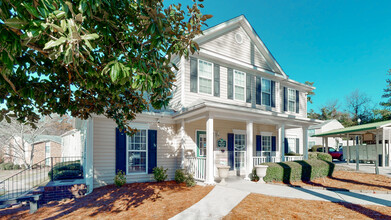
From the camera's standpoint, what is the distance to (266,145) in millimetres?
12672

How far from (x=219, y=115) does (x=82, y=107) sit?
16.2ft

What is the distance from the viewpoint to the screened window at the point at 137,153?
28.6 feet

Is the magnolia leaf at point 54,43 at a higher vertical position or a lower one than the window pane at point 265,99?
lower

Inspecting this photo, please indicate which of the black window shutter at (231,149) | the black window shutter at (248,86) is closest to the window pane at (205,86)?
the black window shutter at (248,86)

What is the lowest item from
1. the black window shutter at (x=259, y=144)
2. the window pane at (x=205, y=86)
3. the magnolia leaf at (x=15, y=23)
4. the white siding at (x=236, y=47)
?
the black window shutter at (x=259, y=144)

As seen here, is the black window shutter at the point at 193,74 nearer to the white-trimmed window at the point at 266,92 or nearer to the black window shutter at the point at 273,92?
the white-trimmed window at the point at 266,92

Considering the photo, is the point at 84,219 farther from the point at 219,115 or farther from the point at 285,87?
the point at 285,87

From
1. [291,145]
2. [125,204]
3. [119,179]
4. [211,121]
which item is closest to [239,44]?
[211,121]

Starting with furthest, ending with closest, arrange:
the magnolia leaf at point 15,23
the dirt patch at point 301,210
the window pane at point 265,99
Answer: the window pane at point 265,99 < the dirt patch at point 301,210 < the magnolia leaf at point 15,23

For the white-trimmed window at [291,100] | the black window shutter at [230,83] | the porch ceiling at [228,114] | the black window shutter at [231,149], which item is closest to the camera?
the porch ceiling at [228,114]

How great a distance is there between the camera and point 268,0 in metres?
14.5

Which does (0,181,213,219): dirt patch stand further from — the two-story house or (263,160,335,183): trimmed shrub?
(263,160,335,183): trimmed shrub

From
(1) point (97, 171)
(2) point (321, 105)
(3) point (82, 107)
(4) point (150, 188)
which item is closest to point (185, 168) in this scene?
(4) point (150, 188)

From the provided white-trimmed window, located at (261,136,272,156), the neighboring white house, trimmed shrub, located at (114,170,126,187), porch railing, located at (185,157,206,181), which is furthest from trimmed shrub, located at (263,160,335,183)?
the neighboring white house
